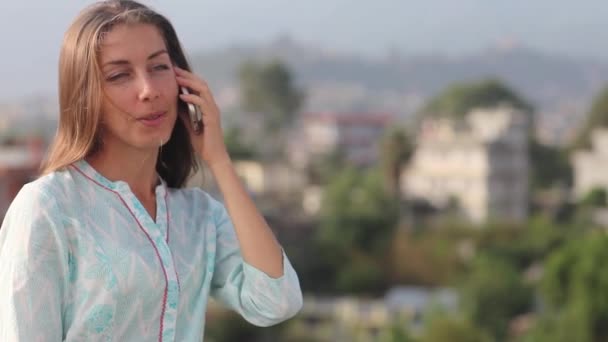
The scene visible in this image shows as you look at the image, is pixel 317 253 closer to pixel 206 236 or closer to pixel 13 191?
pixel 13 191

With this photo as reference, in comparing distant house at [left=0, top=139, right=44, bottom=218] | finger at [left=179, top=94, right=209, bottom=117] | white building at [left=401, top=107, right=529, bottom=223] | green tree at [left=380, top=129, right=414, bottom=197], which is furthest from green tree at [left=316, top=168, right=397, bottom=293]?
finger at [left=179, top=94, right=209, bottom=117]

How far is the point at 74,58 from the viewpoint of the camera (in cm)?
108

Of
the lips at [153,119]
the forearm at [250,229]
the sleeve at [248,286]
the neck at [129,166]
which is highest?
the lips at [153,119]

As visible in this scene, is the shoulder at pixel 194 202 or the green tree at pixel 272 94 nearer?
the shoulder at pixel 194 202

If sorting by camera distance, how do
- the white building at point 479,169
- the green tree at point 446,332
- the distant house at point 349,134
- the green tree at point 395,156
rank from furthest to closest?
the distant house at point 349,134 → the white building at point 479,169 → the green tree at point 395,156 → the green tree at point 446,332

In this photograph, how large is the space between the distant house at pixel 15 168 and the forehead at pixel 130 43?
8.49m

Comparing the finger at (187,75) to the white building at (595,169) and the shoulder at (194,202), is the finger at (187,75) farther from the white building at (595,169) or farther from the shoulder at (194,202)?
the white building at (595,169)

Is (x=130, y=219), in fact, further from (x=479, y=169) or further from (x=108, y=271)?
(x=479, y=169)

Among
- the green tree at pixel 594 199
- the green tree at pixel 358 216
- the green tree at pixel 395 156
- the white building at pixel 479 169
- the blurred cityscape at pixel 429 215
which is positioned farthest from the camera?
the white building at pixel 479 169

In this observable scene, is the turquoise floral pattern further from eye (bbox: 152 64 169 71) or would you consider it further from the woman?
eye (bbox: 152 64 169 71)

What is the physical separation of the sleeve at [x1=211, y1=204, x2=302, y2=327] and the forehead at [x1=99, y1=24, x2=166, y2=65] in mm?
248

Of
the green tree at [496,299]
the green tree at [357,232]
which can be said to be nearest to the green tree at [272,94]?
the green tree at [357,232]

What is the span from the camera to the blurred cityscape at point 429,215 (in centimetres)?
1435

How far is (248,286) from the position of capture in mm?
1175
